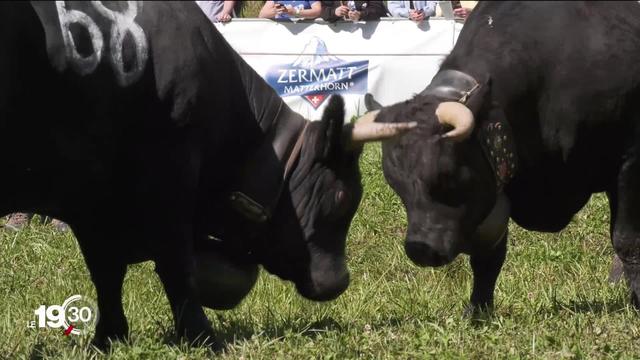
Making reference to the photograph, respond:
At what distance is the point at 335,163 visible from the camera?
236 inches

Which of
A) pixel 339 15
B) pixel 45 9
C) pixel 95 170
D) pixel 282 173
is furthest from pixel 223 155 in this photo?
pixel 339 15

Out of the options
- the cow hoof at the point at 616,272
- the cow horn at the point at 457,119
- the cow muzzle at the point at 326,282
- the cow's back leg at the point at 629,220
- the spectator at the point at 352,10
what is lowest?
the spectator at the point at 352,10

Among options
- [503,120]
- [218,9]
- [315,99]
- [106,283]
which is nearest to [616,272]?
[503,120]

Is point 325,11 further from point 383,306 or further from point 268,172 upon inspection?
point 268,172

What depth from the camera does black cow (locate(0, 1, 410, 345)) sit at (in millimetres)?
5168

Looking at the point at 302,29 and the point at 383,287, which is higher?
the point at 383,287

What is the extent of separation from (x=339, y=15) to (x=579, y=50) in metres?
6.13

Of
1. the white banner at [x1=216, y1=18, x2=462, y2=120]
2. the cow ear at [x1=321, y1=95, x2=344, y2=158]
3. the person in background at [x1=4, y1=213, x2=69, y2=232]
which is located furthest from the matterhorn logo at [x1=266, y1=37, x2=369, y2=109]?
the cow ear at [x1=321, y1=95, x2=344, y2=158]

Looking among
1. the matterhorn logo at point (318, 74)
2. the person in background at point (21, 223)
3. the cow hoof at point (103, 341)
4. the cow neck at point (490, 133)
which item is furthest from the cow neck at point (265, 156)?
the matterhorn logo at point (318, 74)

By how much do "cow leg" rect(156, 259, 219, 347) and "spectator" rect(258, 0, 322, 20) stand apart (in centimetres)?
223

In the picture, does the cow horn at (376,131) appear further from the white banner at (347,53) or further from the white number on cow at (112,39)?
the white banner at (347,53)

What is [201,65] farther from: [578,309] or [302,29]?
[302,29]

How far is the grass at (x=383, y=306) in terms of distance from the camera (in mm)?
5531

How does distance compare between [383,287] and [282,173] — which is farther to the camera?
[383,287]
